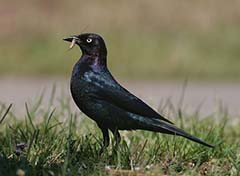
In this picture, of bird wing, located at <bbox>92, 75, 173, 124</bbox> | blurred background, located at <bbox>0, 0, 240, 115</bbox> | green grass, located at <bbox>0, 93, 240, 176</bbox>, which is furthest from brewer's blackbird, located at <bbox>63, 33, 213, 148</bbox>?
blurred background, located at <bbox>0, 0, 240, 115</bbox>

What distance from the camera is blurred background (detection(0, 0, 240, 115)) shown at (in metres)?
12.4

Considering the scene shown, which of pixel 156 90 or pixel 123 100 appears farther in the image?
pixel 156 90

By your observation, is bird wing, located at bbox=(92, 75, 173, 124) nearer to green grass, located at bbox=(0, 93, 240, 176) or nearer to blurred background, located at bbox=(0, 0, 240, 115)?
green grass, located at bbox=(0, 93, 240, 176)

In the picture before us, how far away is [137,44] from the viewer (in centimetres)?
1456

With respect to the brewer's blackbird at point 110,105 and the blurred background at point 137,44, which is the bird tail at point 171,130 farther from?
the blurred background at point 137,44

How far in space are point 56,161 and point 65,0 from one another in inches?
A: 487

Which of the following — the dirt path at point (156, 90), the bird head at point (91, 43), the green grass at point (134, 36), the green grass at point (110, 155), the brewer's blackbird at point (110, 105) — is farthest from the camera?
the green grass at point (134, 36)

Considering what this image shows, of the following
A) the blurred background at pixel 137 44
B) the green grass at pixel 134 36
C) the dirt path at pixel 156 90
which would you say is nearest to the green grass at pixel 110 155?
the dirt path at pixel 156 90

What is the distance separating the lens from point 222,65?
13578 millimetres

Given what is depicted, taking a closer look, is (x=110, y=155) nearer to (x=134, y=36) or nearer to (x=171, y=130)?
(x=171, y=130)

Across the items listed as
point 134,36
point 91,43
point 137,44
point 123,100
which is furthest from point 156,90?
point 123,100

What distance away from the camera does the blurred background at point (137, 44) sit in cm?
1244

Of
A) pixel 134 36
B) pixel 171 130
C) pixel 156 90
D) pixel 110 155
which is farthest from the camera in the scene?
pixel 134 36

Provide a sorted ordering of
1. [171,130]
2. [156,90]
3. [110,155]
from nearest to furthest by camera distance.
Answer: [171,130]
[110,155]
[156,90]
